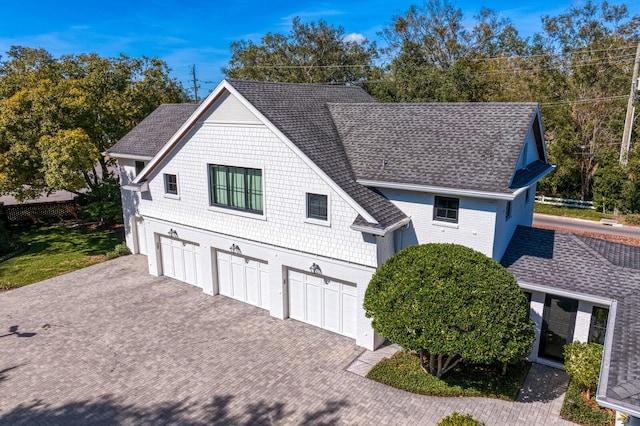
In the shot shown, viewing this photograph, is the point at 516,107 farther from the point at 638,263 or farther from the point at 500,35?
the point at 500,35

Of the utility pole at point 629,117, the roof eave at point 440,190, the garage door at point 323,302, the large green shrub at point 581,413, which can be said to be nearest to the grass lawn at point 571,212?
the utility pole at point 629,117

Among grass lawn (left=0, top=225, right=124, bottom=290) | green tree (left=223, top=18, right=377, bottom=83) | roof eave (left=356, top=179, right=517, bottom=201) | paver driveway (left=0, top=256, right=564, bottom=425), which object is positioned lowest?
paver driveway (left=0, top=256, right=564, bottom=425)

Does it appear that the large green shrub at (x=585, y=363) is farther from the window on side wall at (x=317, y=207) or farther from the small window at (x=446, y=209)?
the window on side wall at (x=317, y=207)

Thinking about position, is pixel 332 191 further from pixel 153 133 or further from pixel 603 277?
pixel 153 133

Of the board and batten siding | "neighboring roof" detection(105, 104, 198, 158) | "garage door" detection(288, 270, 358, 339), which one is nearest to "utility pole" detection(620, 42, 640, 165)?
"garage door" detection(288, 270, 358, 339)

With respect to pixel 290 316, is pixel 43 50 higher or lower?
higher

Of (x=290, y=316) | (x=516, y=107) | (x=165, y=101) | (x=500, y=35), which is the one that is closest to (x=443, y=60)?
(x=500, y=35)

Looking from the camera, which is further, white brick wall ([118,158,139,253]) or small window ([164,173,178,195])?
Answer: white brick wall ([118,158,139,253])

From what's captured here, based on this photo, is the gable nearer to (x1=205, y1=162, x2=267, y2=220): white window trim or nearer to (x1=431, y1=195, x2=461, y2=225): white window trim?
(x1=205, y1=162, x2=267, y2=220): white window trim
